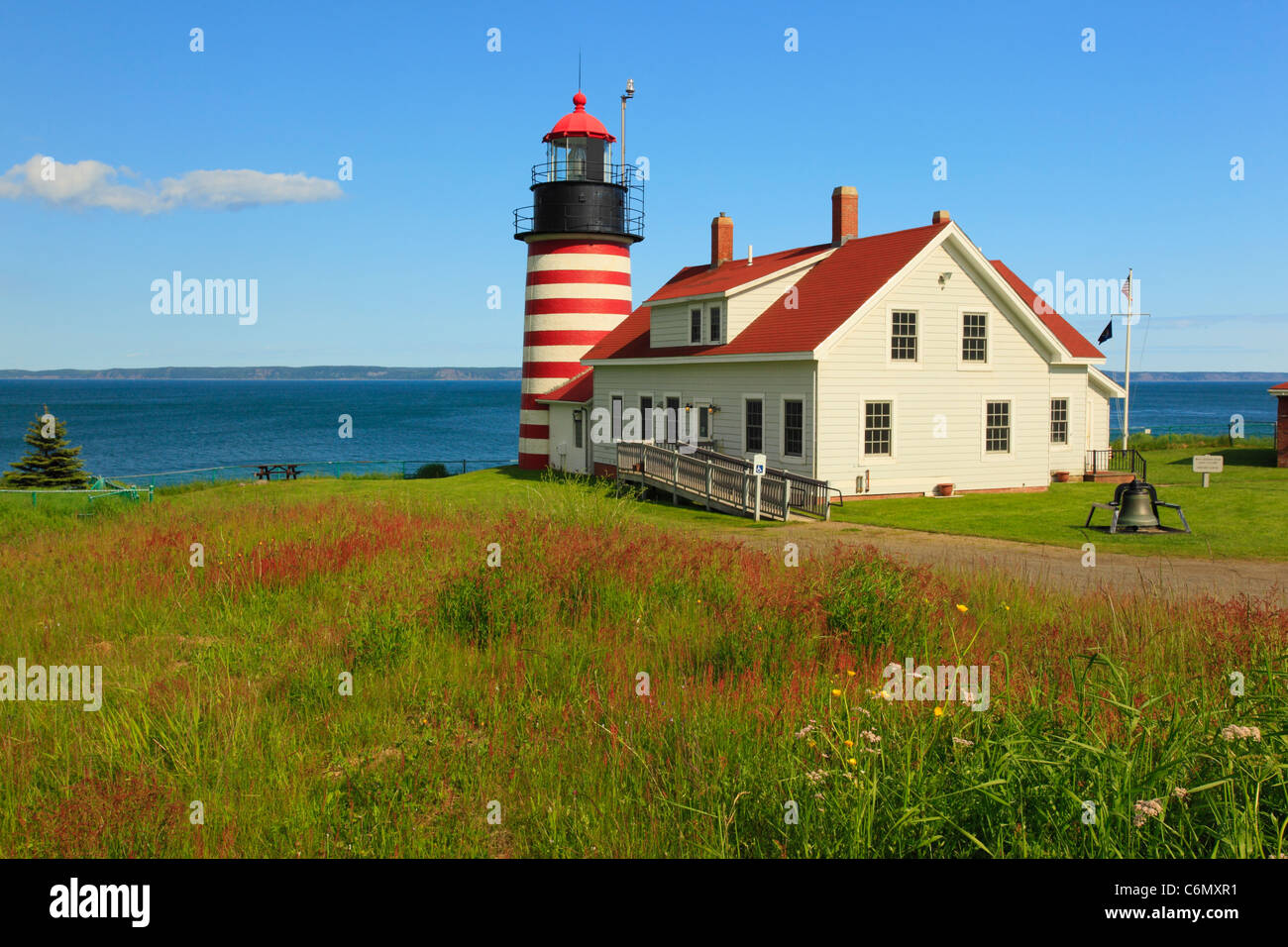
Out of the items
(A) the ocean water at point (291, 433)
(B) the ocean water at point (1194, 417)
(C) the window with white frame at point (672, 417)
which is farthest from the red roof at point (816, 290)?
(B) the ocean water at point (1194, 417)

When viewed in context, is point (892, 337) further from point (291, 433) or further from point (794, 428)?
point (291, 433)

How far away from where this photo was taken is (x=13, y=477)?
1331 inches

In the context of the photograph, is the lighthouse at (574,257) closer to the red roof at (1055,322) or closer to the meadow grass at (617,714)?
the red roof at (1055,322)

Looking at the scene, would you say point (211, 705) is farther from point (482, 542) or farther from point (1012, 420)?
point (1012, 420)

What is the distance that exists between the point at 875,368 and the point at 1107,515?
7.18m

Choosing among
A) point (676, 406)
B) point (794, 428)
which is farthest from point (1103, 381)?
point (676, 406)

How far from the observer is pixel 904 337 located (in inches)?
1085

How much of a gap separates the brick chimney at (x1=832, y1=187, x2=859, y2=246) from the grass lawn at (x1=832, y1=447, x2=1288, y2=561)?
368 inches

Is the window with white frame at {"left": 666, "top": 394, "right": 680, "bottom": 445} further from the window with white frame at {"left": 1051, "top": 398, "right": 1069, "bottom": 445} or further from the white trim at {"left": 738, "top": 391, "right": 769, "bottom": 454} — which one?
the window with white frame at {"left": 1051, "top": 398, "right": 1069, "bottom": 445}

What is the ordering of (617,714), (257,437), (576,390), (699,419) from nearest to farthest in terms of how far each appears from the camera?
(617,714) → (699,419) → (576,390) → (257,437)

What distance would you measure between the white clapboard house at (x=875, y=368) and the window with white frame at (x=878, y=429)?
45mm

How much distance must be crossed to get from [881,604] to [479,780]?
4622 millimetres

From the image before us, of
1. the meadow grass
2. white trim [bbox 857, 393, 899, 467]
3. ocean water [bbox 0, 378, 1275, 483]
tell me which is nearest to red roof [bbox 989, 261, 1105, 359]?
white trim [bbox 857, 393, 899, 467]
